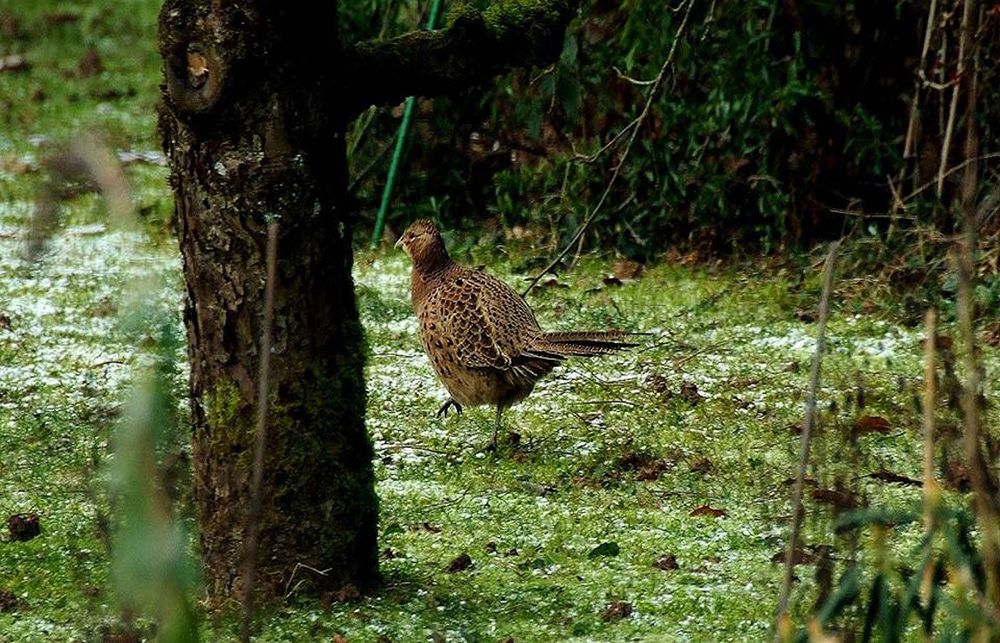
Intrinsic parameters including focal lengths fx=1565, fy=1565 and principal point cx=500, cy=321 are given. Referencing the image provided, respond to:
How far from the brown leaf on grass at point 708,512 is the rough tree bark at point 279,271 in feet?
4.04

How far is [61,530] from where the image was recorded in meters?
4.56

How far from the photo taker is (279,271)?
372 cm

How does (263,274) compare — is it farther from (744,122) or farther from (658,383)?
(744,122)

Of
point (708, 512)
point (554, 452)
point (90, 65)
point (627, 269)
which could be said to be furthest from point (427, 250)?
point (90, 65)

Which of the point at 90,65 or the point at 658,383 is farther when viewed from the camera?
the point at 90,65

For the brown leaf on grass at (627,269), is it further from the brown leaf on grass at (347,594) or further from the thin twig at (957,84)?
the brown leaf on grass at (347,594)

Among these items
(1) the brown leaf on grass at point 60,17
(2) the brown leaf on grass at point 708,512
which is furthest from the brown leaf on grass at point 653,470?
(1) the brown leaf on grass at point 60,17

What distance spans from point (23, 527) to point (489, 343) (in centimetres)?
174

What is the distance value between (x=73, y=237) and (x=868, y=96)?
4.18 m

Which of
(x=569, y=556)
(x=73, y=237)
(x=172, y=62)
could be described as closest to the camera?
(x=172, y=62)

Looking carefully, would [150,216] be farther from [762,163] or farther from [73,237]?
[762,163]

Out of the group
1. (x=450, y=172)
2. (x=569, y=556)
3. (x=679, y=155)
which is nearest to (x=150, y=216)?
(x=450, y=172)

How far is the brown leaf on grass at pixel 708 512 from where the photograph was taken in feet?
15.6

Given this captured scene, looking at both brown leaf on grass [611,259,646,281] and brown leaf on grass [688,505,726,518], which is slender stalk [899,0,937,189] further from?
brown leaf on grass [688,505,726,518]
